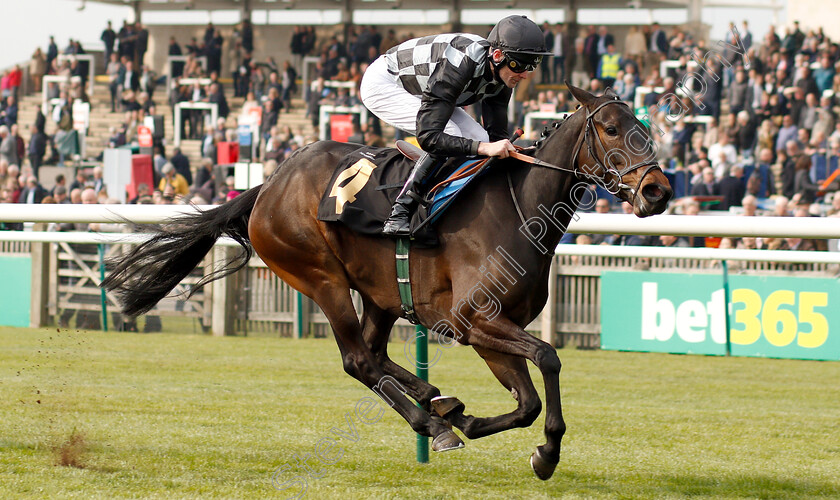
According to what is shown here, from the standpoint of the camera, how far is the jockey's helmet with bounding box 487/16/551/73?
3920 mm

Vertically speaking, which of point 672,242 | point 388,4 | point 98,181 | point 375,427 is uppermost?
point 388,4

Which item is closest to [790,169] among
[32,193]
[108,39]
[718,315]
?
[718,315]

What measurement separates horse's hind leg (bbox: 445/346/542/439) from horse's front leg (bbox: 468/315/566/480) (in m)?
0.05

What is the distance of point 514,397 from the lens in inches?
150

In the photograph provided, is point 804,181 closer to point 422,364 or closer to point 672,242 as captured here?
point 672,242

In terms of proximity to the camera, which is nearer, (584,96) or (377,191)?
(584,96)

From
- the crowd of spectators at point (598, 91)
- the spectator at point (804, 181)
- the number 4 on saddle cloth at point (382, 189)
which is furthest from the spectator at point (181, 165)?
the number 4 on saddle cloth at point (382, 189)

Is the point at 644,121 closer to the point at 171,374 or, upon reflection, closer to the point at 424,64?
the point at 424,64

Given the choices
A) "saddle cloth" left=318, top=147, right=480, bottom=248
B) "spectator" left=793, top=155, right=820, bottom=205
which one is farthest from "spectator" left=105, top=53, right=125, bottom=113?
"saddle cloth" left=318, top=147, right=480, bottom=248

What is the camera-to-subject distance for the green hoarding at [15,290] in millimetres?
10398

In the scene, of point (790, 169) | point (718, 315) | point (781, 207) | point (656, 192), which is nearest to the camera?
point (656, 192)

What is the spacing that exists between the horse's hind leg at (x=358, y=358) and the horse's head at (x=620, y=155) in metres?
1.14

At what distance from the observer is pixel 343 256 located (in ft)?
14.6

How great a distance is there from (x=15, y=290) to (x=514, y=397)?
7.96 meters
